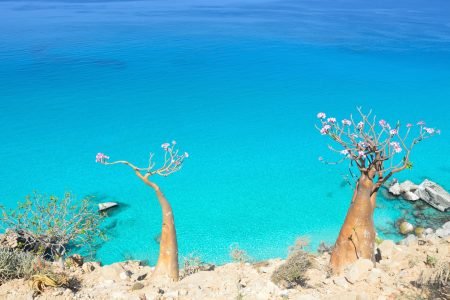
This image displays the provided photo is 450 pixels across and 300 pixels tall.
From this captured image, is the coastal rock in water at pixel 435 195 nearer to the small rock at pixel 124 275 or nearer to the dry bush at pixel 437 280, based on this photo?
the dry bush at pixel 437 280

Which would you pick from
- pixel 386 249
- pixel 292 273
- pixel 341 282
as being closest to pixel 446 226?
pixel 386 249

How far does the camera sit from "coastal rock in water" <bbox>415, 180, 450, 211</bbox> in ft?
42.4

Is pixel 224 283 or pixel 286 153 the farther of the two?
pixel 286 153

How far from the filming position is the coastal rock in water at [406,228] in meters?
11.9

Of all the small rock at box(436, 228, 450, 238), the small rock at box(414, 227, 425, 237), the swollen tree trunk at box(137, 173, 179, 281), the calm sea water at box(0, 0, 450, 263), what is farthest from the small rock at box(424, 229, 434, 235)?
the swollen tree trunk at box(137, 173, 179, 281)

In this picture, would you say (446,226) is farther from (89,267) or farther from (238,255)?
(89,267)

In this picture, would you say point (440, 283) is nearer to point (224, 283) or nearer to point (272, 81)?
point (224, 283)

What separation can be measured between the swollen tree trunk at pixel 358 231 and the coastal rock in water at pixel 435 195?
6771 millimetres

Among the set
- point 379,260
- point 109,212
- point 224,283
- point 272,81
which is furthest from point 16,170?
point 272,81

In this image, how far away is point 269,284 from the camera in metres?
6.70

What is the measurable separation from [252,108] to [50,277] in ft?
58.0

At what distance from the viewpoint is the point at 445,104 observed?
23281mm

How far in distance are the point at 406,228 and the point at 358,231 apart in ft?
17.7

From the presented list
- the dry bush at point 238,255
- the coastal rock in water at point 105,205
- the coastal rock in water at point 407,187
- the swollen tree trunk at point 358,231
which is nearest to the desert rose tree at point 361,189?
the swollen tree trunk at point 358,231
